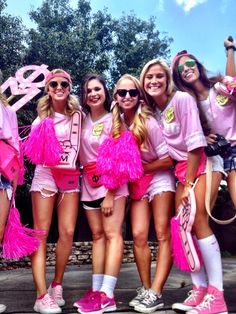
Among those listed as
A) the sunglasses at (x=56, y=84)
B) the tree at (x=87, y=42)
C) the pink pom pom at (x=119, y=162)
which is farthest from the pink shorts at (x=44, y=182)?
the tree at (x=87, y=42)

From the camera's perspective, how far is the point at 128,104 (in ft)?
11.3

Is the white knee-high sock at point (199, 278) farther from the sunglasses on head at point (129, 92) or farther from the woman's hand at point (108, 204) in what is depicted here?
the sunglasses on head at point (129, 92)

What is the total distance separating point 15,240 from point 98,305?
2.53ft

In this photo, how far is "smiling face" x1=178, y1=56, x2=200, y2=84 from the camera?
320cm

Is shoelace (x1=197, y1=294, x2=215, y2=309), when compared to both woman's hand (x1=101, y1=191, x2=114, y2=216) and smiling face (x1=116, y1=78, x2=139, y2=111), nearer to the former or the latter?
woman's hand (x1=101, y1=191, x2=114, y2=216)

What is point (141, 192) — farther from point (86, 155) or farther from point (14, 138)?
point (14, 138)

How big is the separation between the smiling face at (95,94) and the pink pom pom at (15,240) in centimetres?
106

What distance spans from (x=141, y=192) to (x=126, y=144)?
1.33 ft

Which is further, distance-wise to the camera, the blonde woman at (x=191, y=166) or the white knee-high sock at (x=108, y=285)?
the white knee-high sock at (x=108, y=285)

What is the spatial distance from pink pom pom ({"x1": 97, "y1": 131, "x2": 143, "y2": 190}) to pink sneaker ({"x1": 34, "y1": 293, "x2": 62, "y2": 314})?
0.93 metres

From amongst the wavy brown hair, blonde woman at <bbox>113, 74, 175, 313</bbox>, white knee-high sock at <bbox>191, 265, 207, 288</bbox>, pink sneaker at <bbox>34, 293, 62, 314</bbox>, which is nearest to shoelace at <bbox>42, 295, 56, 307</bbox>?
pink sneaker at <bbox>34, 293, 62, 314</bbox>

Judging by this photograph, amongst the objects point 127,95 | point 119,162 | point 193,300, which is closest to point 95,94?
point 127,95

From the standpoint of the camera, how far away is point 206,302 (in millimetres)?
2889

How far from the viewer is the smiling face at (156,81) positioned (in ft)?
10.8
